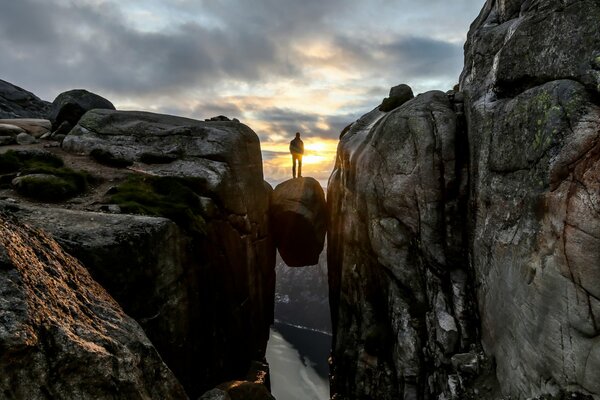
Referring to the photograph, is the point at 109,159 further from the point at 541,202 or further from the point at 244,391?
the point at 541,202

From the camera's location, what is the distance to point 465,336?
18.6 metres

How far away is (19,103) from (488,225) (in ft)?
252

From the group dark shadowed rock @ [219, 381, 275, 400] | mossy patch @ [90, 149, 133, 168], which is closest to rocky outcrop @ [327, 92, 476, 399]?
dark shadowed rock @ [219, 381, 275, 400]

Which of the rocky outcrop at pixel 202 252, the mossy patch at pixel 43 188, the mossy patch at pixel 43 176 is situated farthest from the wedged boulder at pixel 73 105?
the mossy patch at pixel 43 188

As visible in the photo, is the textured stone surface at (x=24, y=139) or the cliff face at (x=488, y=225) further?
the textured stone surface at (x=24, y=139)

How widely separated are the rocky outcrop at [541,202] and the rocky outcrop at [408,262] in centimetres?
171

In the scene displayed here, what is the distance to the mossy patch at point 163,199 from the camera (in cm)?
1994

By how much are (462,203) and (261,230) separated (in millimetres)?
17722

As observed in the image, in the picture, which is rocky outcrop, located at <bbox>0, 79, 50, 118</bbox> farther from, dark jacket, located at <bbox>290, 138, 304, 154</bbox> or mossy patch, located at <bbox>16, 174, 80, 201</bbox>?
mossy patch, located at <bbox>16, 174, 80, 201</bbox>

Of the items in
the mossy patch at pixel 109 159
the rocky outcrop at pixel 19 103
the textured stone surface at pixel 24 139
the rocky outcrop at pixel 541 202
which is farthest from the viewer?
the rocky outcrop at pixel 19 103

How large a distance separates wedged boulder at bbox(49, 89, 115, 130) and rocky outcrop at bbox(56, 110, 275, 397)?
25.4ft

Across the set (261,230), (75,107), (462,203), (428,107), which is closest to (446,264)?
(462,203)

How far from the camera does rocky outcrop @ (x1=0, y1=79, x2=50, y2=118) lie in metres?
60.9

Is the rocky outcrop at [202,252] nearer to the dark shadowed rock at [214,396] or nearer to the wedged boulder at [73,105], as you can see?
the dark shadowed rock at [214,396]
